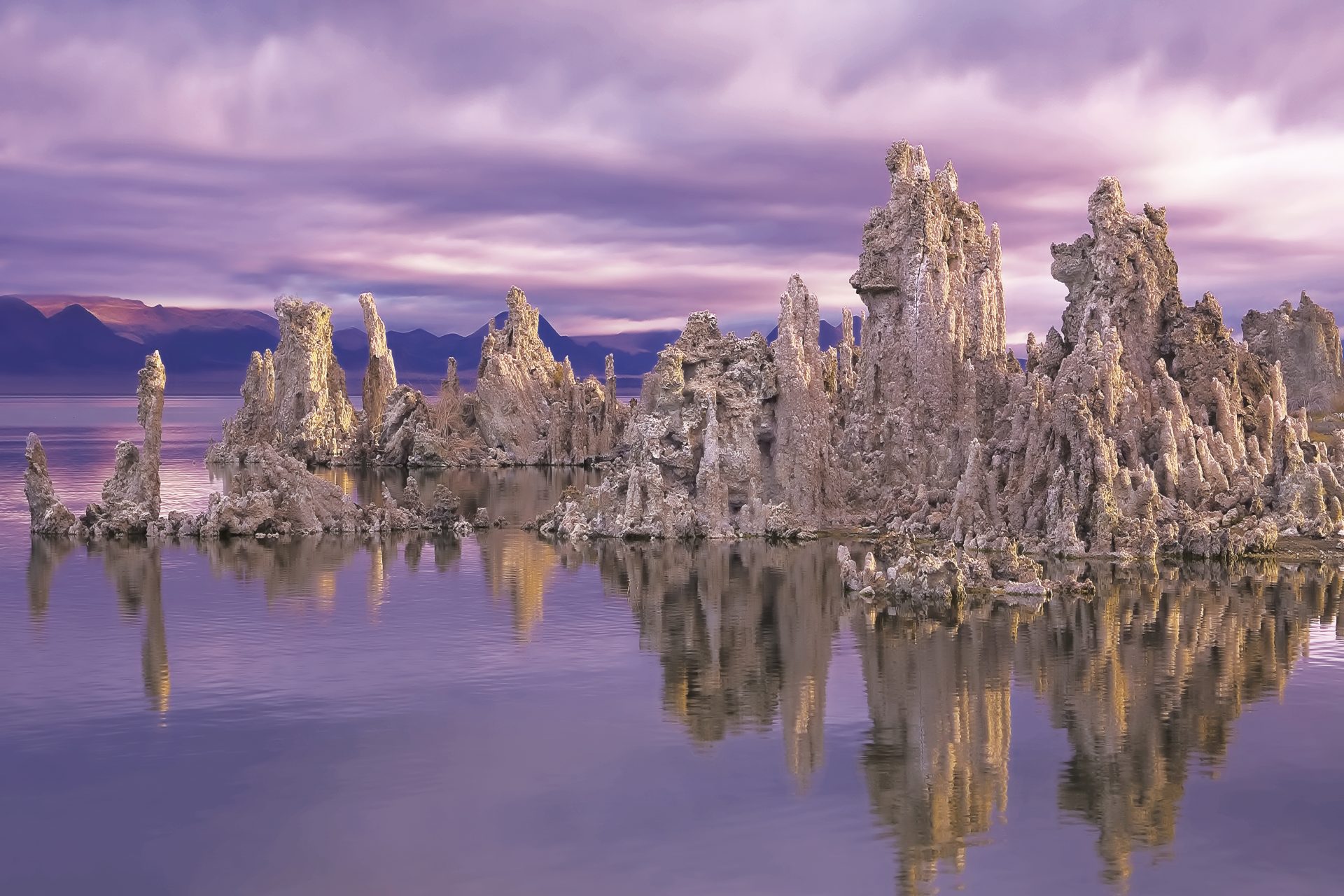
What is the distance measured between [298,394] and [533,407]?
106 feet

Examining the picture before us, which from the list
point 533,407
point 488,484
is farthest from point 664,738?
point 533,407

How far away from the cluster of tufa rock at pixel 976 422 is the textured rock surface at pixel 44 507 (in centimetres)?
2855

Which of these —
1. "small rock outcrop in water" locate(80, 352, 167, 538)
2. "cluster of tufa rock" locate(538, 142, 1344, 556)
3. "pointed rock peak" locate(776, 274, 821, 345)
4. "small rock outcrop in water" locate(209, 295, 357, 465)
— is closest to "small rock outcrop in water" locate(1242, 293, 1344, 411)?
"cluster of tufa rock" locate(538, 142, 1344, 556)

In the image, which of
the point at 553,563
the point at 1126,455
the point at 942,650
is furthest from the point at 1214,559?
the point at 553,563

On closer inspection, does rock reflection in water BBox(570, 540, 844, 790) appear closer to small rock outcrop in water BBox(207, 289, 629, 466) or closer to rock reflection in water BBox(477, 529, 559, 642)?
rock reflection in water BBox(477, 529, 559, 642)

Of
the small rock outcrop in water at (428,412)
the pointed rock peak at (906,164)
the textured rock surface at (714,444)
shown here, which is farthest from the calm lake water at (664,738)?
the small rock outcrop in water at (428,412)

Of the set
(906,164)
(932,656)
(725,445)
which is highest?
Result: (906,164)

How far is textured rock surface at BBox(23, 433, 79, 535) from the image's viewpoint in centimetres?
8494

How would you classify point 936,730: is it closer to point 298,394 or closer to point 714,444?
point 714,444

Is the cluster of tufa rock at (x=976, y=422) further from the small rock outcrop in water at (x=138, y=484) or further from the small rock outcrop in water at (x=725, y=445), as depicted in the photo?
the small rock outcrop in water at (x=138, y=484)

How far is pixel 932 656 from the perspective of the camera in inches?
1929

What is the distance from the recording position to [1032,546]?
7144cm

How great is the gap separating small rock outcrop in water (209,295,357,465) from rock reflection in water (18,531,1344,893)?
103 metres

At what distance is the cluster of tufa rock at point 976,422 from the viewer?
73188 mm
